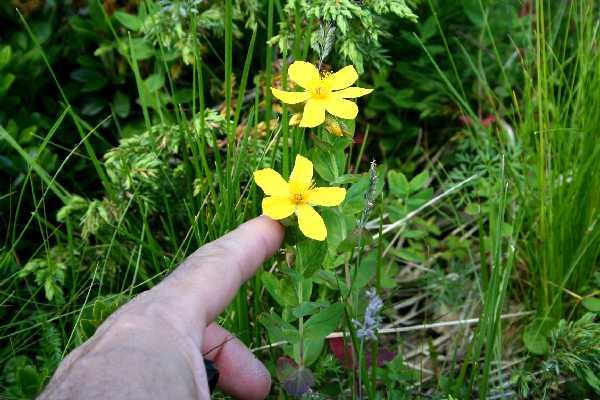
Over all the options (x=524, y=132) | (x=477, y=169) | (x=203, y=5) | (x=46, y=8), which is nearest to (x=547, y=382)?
(x=524, y=132)

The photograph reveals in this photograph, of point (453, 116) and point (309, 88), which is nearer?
point (309, 88)

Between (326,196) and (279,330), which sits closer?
(326,196)

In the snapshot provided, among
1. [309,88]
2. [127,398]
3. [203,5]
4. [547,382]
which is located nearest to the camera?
[127,398]

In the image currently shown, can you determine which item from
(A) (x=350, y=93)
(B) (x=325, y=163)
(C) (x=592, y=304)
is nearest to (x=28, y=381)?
(B) (x=325, y=163)

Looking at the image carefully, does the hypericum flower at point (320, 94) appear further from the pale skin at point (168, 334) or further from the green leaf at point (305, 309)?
the green leaf at point (305, 309)

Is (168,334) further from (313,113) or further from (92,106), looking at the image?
(92,106)

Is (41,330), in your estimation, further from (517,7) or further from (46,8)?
(517,7)

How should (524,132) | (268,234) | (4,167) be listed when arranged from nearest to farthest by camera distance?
(268,234), (524,132), (4,167)
